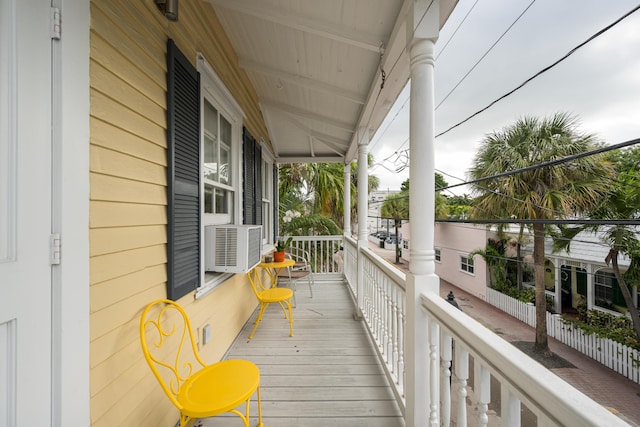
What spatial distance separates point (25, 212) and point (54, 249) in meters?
0.14

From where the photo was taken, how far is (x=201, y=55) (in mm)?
1864

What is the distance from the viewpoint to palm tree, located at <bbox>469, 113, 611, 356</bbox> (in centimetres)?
154

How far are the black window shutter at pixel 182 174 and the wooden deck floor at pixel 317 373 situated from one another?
96 centimetres

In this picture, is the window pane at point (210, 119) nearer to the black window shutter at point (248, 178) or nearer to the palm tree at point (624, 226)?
the black window shutter at point (248, 178)

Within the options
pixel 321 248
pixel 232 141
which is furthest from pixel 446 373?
pixel 321 248

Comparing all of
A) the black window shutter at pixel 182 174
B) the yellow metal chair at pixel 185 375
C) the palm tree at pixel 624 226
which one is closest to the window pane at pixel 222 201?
the black window shutter at pixel 182 174

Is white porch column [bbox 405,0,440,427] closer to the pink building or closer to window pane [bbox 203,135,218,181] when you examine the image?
window pane [bbox 203,135,218,181]

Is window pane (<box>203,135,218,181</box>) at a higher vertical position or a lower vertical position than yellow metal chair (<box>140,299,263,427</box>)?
higher

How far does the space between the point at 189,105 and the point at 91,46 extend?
0.70 metres

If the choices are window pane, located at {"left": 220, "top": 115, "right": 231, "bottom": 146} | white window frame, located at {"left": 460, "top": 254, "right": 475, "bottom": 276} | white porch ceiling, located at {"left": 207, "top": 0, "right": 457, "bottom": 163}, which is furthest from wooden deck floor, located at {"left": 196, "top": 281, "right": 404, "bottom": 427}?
white window frame, located at {"left": 460, "top": 254, "right": 475, "bottom": 276}

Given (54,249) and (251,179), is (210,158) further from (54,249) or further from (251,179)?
(54,249)

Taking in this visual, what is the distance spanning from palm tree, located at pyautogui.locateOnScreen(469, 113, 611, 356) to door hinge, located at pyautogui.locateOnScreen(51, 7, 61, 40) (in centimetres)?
200

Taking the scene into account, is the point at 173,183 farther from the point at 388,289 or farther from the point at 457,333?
the point at 388,289

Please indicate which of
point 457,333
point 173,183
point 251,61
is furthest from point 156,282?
point 251,61
